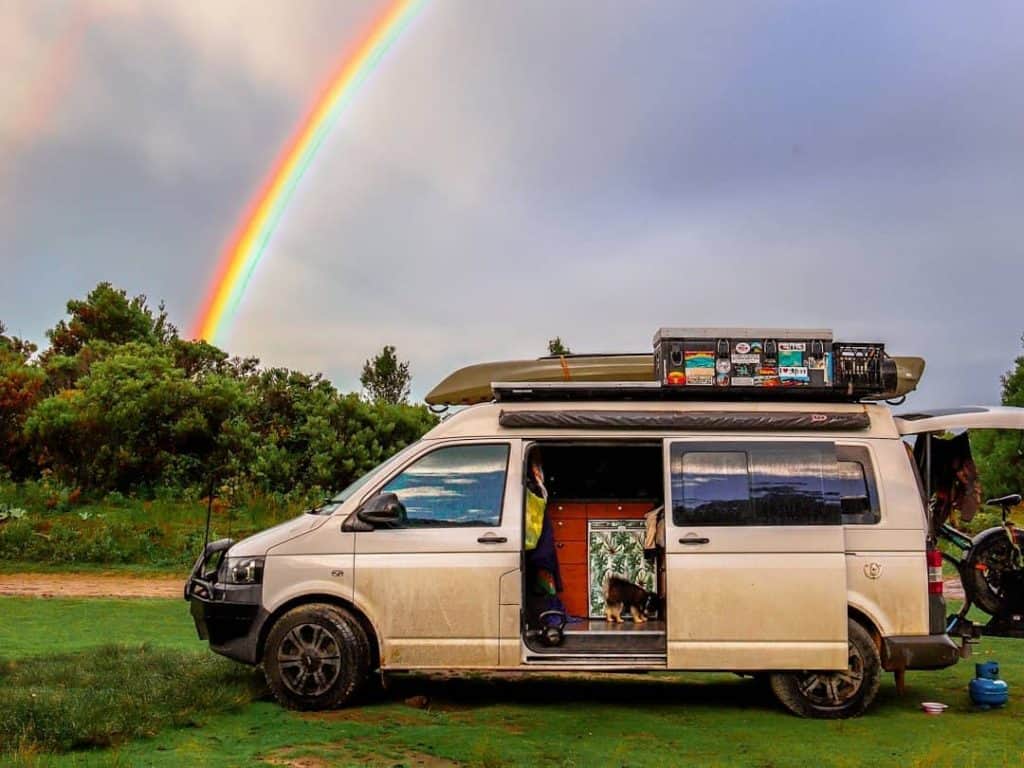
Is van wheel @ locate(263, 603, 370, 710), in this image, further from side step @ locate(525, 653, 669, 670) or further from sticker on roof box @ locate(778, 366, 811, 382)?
sticker on roof box @ locate(778, 366, 811, 382)

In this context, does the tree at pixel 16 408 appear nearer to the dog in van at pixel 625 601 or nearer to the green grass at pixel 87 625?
the green grass at pixel 87 625

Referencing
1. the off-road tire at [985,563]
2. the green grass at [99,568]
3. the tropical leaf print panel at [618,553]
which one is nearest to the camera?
the off-road tire at [985,563]

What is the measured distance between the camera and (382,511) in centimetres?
803

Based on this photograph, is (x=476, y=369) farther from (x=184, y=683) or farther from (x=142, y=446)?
(x=142, y=446)

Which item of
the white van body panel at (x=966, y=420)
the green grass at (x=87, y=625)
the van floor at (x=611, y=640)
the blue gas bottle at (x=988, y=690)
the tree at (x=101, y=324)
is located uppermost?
the tree at (x=101, y=324)

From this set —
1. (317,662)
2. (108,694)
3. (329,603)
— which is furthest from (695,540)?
(108,694)

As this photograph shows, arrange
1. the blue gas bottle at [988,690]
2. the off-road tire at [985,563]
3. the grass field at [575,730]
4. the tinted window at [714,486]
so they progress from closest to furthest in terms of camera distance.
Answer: the grass field at [575,730] → the tinted window at [714,486] → the blue gas bottle at [988,690] → the off-road tire at [985,563]

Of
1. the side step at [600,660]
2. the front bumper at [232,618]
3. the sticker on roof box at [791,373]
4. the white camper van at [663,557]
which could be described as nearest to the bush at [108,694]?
the front bumper at [232,618]

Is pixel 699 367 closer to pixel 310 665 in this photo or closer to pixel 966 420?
pixel 966 420

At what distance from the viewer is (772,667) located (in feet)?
26.1

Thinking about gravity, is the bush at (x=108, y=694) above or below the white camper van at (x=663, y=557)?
below

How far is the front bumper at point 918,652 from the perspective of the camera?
7.95 metres

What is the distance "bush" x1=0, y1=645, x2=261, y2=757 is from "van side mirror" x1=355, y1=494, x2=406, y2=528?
1.59 metres

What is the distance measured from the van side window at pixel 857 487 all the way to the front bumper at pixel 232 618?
4485mm
